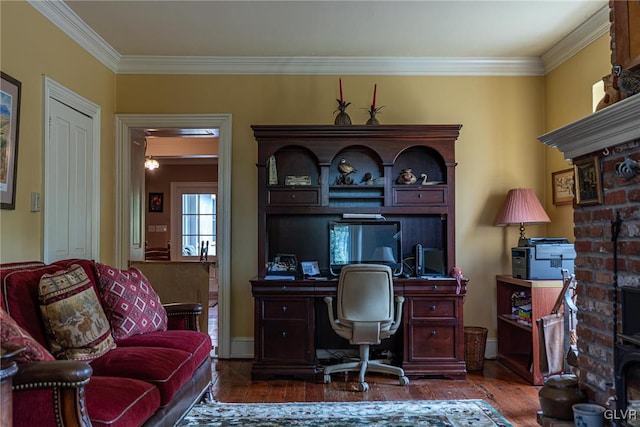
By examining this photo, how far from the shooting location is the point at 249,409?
3.09m

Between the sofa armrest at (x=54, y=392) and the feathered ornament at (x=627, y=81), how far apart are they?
253cm

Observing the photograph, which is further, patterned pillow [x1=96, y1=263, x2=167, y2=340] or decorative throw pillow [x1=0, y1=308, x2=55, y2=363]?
patterned pillow [x1=96, y1=263, x2=167, y2=340]

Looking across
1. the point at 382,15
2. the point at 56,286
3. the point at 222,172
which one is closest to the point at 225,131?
the point at 222,172

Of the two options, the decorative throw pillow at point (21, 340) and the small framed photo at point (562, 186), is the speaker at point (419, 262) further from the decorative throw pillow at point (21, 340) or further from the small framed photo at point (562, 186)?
the decorative throw pillow at point (21, 340)

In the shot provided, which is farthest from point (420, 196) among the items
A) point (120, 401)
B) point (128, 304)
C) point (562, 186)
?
point (120, 401)

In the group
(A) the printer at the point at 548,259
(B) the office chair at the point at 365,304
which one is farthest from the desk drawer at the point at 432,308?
(A) the printer at the point at 548,259

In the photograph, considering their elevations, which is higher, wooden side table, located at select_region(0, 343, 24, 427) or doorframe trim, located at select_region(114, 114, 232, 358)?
doorframe trim, located at select_region(114, 114, 232, 358)

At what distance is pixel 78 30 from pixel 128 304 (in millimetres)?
2161

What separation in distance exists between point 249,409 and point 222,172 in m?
2.09

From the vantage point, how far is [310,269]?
13.2 ft

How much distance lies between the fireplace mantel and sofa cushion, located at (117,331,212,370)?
2.31 meters

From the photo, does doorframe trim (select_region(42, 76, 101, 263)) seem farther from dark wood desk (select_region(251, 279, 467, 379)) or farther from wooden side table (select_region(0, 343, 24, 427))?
wooden side table (select_region(0, 343, 24, 427))

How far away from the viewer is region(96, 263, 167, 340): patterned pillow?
2734mm

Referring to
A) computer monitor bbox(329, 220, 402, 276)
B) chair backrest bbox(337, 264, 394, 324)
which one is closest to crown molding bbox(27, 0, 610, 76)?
computer monitor bbox(329, 220, 402, 276)
